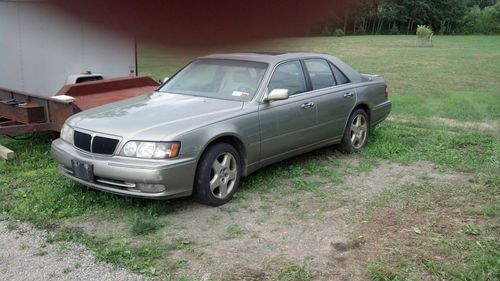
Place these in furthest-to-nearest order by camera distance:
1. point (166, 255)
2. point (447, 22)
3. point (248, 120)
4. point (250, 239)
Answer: point (248, 120)
point (250, 239)
point (166, 255)
point (447, 22)

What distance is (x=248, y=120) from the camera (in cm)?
533

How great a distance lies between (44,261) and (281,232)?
1810 mm

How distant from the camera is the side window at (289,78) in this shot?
232 inches

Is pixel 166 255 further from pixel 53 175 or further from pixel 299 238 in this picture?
pixel 53 175

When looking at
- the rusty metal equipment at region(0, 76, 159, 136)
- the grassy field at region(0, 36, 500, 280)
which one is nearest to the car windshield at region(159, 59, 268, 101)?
the rusty metal equipment at region(0, 76, 159, 136)

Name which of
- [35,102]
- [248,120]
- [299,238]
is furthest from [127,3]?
[35,102]

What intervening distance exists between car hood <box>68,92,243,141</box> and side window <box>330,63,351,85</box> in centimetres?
183

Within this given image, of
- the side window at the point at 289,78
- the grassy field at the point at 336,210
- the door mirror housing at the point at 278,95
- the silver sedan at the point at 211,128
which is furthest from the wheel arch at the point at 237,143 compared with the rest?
the side window at the point at 289,78

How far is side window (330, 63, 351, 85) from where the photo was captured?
677 centimetres

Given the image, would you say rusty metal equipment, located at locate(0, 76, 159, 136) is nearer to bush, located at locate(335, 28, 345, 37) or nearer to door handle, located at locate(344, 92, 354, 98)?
door handle, located at locate(344, 92, 354, 98)

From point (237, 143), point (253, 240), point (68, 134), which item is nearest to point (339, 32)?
point (253, 240)

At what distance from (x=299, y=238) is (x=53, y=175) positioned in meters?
3.07

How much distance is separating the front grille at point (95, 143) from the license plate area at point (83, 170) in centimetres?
15

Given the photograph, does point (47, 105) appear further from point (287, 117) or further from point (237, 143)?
point (287, 117)
